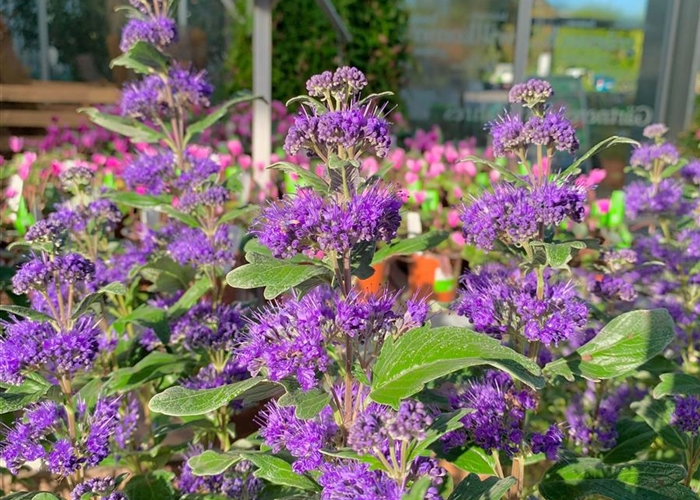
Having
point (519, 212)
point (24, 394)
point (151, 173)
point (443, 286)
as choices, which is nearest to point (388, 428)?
point (519, 212)

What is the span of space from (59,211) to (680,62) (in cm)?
674

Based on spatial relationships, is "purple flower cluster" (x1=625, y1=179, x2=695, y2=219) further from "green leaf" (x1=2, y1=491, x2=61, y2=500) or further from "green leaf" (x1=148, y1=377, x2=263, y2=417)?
"green leaf" (x1=2, y1=491, x2=61, y2=500)

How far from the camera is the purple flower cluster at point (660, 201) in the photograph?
7.16 feet

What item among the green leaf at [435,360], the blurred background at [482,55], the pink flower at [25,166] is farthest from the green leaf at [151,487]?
the blurred background at [482,55]

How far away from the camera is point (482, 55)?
6523 mm

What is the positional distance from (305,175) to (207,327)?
77 cm

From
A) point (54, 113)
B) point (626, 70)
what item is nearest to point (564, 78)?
point (626, 70)

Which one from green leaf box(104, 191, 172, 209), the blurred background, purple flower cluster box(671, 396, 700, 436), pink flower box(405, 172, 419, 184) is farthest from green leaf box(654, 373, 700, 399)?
the blurred background

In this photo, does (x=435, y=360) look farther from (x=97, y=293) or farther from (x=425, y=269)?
(x=425, y=269)

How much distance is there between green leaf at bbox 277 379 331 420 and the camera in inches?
39.2

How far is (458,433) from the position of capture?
1.19m

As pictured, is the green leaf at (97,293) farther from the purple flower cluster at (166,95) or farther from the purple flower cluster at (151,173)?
the purple flower cluster at (166,95)

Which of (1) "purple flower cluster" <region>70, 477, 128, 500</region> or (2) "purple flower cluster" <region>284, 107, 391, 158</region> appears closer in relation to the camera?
(2) "purple flower cluster" <region>284, 107, 391, 158</region>

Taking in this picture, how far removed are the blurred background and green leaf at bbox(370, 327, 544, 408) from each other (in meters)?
5.65
